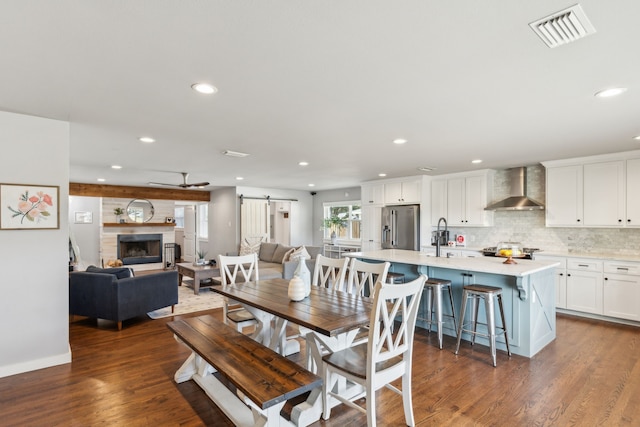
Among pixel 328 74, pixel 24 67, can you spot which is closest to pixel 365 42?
pixel 328 74

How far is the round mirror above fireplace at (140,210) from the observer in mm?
9234

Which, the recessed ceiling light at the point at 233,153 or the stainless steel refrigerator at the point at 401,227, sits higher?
the recessed ceiling light at the point at 233,153

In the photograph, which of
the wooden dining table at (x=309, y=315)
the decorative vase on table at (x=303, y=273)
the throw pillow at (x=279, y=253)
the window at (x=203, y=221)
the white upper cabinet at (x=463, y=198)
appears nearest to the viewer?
the wooden dining table at (x=309, y=315)

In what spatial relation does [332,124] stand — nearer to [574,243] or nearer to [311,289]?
[311,289]

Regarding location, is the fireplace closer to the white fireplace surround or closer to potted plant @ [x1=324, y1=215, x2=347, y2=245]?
the white fireplace surround

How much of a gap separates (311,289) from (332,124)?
1.61 metres

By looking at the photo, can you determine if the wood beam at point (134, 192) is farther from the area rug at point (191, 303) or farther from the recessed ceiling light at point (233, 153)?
the recessed ceiling light at point (233, 153)

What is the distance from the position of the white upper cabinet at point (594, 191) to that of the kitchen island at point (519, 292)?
1.68 metres

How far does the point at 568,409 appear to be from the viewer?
7.97 feet

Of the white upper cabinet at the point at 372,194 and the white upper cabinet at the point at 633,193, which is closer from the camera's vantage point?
the white upper cabinet at the point at 633,193

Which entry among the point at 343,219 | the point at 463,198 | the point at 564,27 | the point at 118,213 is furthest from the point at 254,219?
the point at 564,27

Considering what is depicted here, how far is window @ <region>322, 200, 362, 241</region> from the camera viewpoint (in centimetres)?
909

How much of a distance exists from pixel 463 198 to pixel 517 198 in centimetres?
93

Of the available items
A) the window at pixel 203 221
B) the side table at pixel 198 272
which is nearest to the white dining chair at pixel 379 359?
the side table at pixel 198 272
